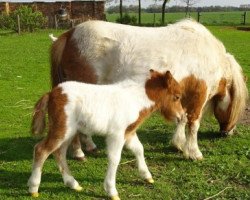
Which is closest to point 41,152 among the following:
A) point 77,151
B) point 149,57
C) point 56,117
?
point 56,117

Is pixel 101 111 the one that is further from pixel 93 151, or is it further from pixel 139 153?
pixel 93 151

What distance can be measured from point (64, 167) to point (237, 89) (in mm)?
3157

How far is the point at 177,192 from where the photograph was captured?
17.1ft

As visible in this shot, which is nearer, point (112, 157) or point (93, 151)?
point (112, 157)

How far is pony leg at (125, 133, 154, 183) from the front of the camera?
530cm

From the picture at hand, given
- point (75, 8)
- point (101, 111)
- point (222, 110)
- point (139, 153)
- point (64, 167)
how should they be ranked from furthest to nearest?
point (75, 8) → point (222, 110) → point (139, 153) → point (64, 167) → point (101, 111)

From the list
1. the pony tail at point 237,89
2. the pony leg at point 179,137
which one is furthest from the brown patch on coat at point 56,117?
the pony tail at point 237,89

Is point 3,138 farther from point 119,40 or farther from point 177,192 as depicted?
point 177,192

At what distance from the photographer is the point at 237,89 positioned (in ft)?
22.0

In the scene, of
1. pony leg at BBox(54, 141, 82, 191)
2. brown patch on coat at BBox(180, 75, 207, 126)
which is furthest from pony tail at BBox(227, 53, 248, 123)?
pony leg at BBox(54, 141, 82, 191)

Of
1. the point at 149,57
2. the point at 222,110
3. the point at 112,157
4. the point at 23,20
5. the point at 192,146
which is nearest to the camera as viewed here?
the point at 112,157

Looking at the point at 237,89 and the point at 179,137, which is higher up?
the point at 237,89

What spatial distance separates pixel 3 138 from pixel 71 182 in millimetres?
2676

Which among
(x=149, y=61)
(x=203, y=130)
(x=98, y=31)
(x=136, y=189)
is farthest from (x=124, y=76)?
(x=203, y=130)
